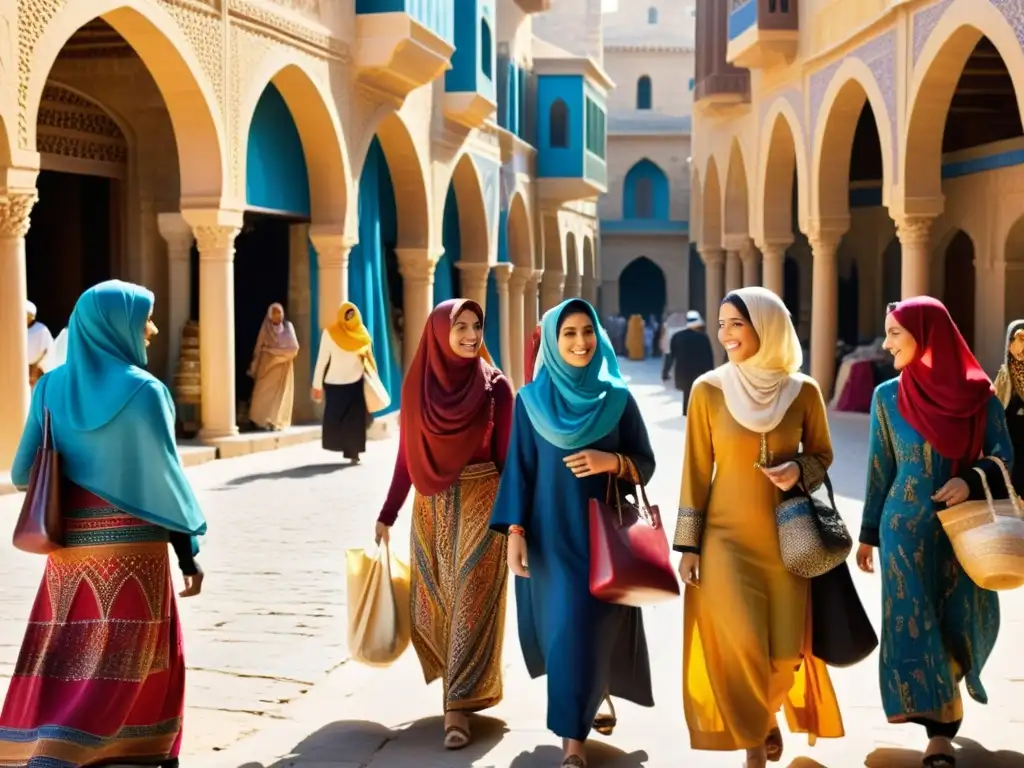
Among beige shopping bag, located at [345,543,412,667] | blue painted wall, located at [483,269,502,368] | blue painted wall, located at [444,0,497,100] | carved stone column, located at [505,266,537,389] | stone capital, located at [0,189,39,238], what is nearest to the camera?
beige shopping bag, located at [345,543,412,667]

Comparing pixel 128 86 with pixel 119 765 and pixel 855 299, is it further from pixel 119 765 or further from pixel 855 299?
pixel 855 299

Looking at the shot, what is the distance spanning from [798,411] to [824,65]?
602 inches

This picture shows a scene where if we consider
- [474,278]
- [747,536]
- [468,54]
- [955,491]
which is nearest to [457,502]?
[747,536]

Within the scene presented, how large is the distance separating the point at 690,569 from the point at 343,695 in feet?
5.58

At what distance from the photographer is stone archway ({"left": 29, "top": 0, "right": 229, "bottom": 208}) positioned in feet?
35.5

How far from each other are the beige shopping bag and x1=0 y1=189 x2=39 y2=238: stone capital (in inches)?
233

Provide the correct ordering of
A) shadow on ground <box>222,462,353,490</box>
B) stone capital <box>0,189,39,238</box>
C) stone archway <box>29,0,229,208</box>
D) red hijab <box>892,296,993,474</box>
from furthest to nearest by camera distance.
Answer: shadow on ground <box>222,462,353,490</box> → stone archway <box>29,0,229,208</box> → stone capital <box>0,189,39,238</box> → red hijab <box>892,296,993,474</box>

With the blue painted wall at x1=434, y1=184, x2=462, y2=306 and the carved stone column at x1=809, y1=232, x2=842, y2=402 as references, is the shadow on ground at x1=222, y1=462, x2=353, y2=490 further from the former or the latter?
the blue painted wall at x1=434, y1=184, x2=462, y2=306

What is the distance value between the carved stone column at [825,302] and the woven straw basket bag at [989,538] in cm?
1493

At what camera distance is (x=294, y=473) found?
12.5 meters

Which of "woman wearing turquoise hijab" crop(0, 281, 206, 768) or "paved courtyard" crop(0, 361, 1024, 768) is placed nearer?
"woman wearing turquoise hijab" crop(0, 281, 206, 768)

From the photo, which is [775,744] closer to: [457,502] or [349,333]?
[457,502]

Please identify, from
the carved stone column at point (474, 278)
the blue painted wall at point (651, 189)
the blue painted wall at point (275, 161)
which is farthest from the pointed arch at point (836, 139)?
the blue painted wall at point (651, 189)

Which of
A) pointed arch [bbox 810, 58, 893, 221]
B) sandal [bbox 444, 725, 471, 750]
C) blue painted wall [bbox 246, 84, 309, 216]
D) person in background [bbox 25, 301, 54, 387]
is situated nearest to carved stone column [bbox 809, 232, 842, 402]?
pointed arch [bbox 810, 58, 893, 221]
